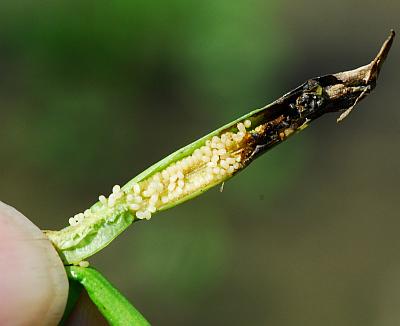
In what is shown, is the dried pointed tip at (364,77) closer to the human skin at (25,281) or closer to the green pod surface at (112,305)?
the green pod surface at (112,305)

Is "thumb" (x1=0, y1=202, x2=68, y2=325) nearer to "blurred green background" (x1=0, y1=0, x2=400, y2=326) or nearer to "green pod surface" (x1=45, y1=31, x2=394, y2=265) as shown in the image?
"green pod surface" (x1=45, y1=31, x2=394, y2=265)

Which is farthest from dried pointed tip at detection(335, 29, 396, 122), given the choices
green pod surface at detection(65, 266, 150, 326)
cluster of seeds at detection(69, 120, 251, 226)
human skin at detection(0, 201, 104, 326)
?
human skin at detection(0, 201, 104, 326)

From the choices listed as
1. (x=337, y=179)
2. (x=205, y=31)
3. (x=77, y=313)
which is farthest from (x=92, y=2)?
(x=77, y=313)

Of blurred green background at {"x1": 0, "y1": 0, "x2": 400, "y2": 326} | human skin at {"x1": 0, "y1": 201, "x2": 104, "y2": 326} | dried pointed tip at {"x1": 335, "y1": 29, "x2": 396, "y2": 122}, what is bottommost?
blurred green background at {"x1": 0, "y1": 0, "x2": 400, "y2": 326}

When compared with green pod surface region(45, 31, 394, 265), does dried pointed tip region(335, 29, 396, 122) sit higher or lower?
higher

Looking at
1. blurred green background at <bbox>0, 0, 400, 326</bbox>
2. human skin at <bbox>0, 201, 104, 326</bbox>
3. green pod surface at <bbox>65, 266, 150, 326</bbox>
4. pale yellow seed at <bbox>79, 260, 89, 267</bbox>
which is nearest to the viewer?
green pod surface at <bbox>65, 266, 150, 326</bbox>

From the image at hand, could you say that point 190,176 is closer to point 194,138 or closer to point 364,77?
point 364,77

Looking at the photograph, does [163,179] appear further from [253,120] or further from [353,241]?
[353,241]

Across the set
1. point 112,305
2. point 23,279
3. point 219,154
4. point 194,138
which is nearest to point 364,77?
point 219,154
